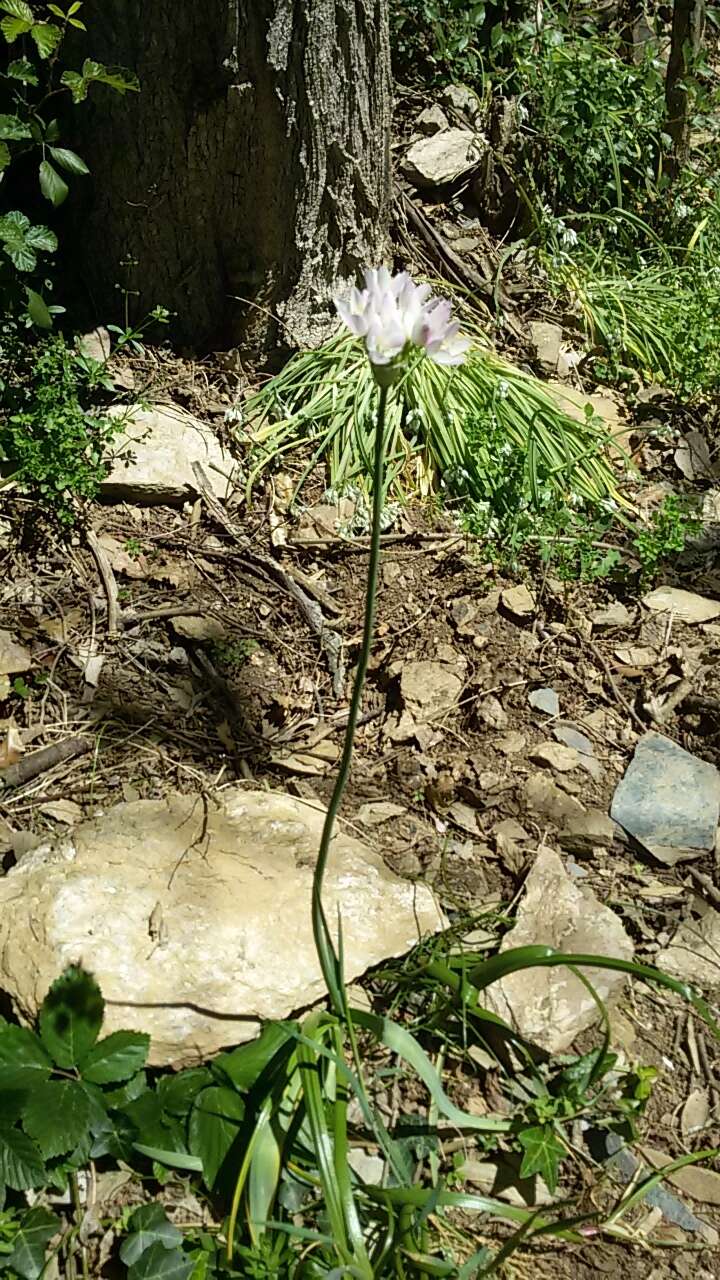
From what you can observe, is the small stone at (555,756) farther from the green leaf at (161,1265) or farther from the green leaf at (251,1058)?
the green leaf at (161,1265)

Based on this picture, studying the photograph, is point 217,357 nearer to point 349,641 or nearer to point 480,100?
point 349,641

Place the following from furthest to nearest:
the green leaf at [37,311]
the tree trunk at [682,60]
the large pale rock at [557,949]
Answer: the tree trunk at [682,60], the green leaf at [37,311], the large pale rock at [557,949]

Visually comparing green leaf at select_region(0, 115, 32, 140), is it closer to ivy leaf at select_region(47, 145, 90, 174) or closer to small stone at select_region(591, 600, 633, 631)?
ivy leaf at select_region(47, 145, 90, 174)

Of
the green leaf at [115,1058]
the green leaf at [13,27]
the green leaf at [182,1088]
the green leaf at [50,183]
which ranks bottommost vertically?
the green leaf at [182,1088]

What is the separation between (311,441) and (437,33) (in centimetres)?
233

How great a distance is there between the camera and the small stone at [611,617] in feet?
11.0

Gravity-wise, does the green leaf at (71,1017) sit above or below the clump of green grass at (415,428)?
below

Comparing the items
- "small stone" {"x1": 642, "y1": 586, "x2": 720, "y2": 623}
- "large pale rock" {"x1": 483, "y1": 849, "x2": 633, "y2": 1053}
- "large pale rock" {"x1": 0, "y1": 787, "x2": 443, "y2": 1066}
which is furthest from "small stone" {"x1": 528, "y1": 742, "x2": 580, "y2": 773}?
"small stone" {"x1": 642, "y1": 586, "x2": 720, "y2": 623}

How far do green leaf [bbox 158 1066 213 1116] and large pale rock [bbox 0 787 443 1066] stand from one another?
43 mm

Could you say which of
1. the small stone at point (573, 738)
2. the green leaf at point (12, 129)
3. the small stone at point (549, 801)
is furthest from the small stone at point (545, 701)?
the green leaf at point (12, 129)

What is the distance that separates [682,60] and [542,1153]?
4663 millimetres

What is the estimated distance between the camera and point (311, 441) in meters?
3.71

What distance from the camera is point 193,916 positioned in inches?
90.4

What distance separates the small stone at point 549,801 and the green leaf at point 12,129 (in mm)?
2248
